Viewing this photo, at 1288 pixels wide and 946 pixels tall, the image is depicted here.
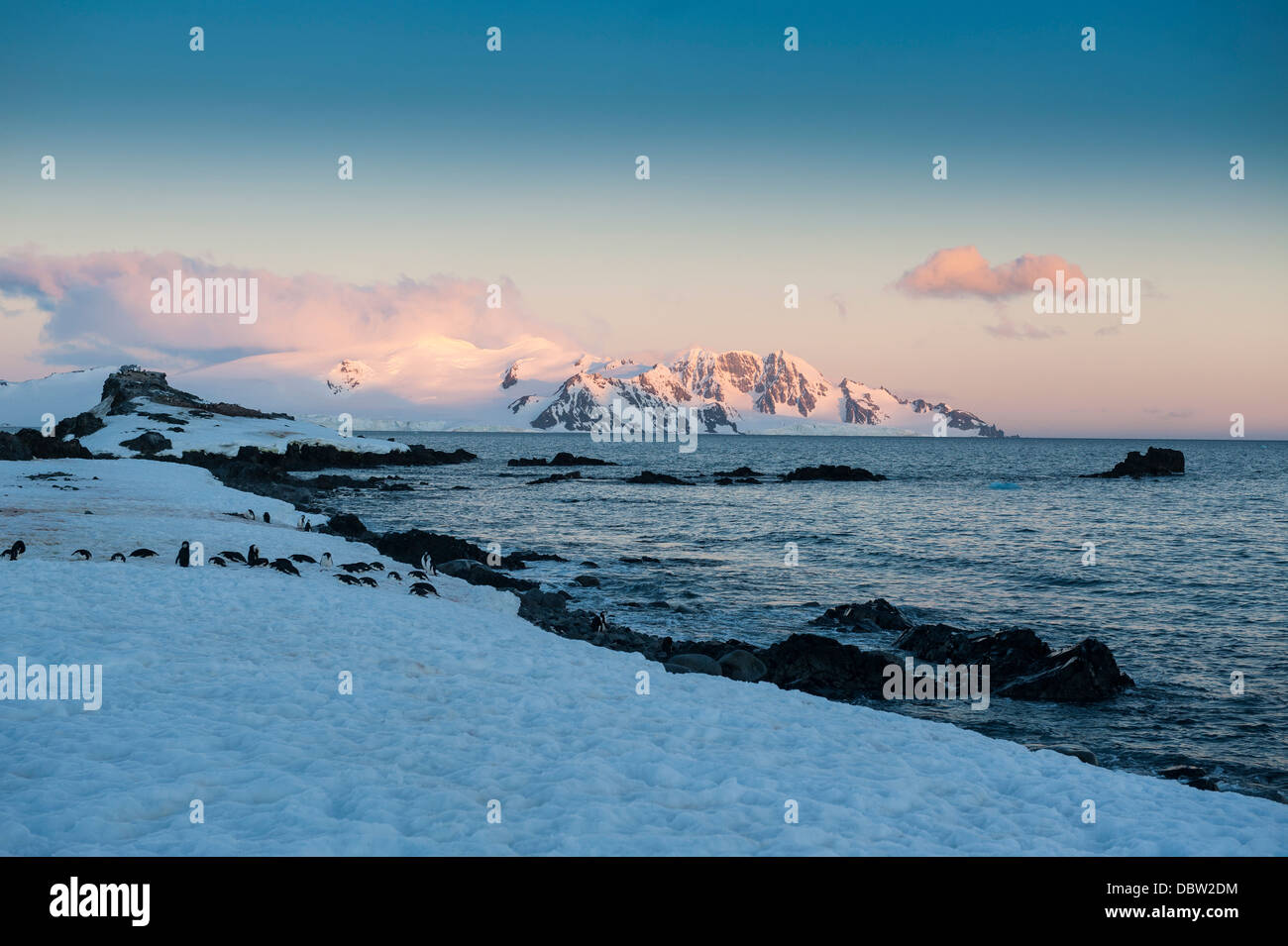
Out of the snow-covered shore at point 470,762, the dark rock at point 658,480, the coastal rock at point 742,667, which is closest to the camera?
the snow-covered shore at point 470,762

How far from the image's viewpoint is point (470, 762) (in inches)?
412

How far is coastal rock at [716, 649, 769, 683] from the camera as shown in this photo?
19.8m

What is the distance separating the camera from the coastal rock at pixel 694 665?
60.6 ft

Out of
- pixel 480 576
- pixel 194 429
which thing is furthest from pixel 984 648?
pixel 194 429

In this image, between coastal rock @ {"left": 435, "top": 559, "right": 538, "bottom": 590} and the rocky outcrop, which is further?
coastal rock @ {"left": 435, "top": 559, "right": 538, "bottom": 590}

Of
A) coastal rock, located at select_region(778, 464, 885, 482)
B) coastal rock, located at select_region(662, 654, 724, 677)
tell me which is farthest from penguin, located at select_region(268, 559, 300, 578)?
coastal rock, located at select_region(778, 464, 885, 482)

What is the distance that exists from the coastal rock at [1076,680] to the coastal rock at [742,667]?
5896mm

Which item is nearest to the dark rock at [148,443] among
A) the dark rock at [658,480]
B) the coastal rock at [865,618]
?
the dark rock at [658,480]

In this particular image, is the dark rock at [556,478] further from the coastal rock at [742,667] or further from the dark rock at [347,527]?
the coastal rock at [742,667]

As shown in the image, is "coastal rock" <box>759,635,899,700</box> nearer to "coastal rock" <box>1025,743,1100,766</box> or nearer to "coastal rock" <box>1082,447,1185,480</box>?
"coastal rock" <box>1025,743,1100,766</box>

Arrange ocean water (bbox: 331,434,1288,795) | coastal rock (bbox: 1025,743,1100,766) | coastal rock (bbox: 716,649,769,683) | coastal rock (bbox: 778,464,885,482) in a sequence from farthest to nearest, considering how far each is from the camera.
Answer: coastal rock (bbox: 778,464,885,482)
coastal rock (bbox: 716,649,769,683)
ocean water (bbox: 331,434,1288,795)
coastal rock (bbox: 1025,743,1100,766)

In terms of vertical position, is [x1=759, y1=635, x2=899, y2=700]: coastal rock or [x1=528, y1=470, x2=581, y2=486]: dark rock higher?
[x1=528, y1=470, x2=581, y2=486]: dark rock

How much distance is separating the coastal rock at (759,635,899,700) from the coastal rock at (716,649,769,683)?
34cm
